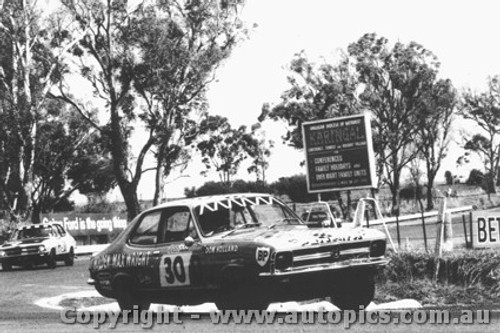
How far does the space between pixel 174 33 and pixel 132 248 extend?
1375 inches

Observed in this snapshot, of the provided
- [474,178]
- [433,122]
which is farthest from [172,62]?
[474,178]

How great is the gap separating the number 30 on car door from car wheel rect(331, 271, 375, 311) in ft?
5.89

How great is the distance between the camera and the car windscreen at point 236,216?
10312mm

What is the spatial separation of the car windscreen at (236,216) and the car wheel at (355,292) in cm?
111

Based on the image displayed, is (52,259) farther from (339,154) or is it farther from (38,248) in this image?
(339,154)

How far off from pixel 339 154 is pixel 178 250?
867cm

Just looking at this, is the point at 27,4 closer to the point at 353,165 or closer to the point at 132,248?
the point at 353,165

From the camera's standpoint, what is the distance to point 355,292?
1000cm

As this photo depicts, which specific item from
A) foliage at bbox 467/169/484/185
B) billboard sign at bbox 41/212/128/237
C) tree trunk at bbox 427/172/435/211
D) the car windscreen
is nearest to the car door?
the car windscreen

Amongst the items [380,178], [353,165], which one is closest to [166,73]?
[380,178]

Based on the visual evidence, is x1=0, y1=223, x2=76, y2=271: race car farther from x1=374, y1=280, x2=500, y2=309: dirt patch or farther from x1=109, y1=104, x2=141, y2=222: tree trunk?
x1=374, y1=280, x2=500, y2=309: dirt patch

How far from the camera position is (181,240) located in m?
10.5

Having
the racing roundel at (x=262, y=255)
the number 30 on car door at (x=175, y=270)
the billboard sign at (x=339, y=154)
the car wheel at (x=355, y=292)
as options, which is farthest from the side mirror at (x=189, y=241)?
the billboard sign at (x=339, y=154)

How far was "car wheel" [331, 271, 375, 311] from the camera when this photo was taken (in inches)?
391
